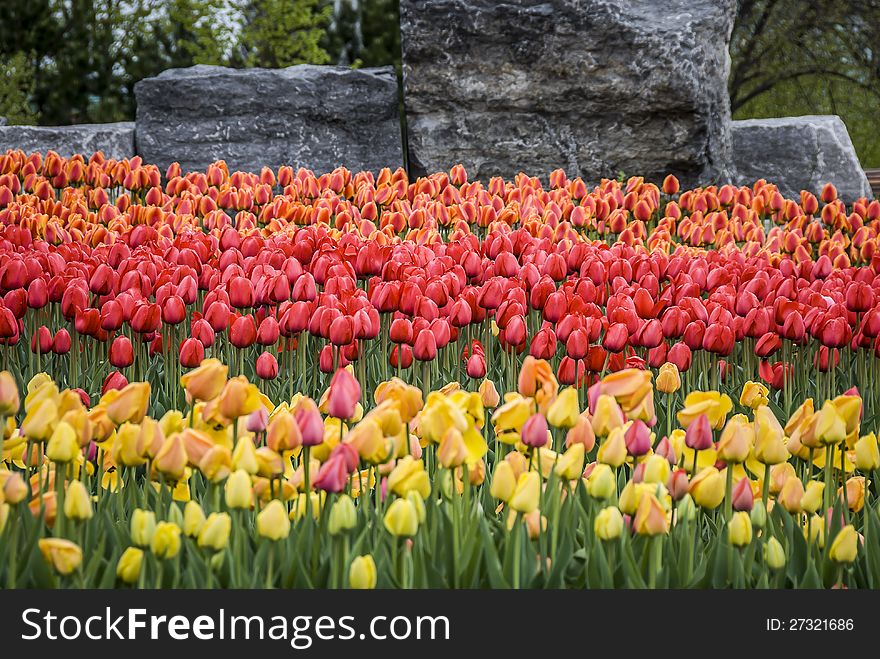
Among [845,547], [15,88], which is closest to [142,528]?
[845,547]

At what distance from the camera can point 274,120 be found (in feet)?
25.5

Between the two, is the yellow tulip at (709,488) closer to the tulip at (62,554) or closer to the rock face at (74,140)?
the tulip at (62,554)

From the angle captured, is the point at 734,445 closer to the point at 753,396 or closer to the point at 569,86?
the point at 753,396

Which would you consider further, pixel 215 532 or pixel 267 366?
pixel 267 366

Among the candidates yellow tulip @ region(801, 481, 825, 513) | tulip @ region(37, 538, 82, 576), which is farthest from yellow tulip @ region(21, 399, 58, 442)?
yellow tulip @ region(801, 481, 825, 513)

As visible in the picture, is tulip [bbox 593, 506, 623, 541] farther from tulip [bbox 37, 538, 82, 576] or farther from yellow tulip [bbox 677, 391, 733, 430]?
tulip [bbox 37, 538, 82, 576]

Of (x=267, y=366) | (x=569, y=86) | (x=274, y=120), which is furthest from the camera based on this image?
(x=274, y=120)

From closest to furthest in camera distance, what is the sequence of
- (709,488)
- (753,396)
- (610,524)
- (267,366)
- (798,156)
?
(610,524)
(709,488)
(267,366)
(753,396)
(798,156)

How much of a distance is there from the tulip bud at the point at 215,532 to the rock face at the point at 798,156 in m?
7.08

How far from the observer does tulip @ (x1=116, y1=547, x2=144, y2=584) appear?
67.8 inches

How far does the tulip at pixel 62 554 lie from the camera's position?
5.41 ft

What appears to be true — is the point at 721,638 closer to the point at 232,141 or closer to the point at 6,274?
the point at 6,274

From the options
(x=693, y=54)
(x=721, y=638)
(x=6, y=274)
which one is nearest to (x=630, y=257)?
(x=6, y=274)

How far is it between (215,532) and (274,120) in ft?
21.1
